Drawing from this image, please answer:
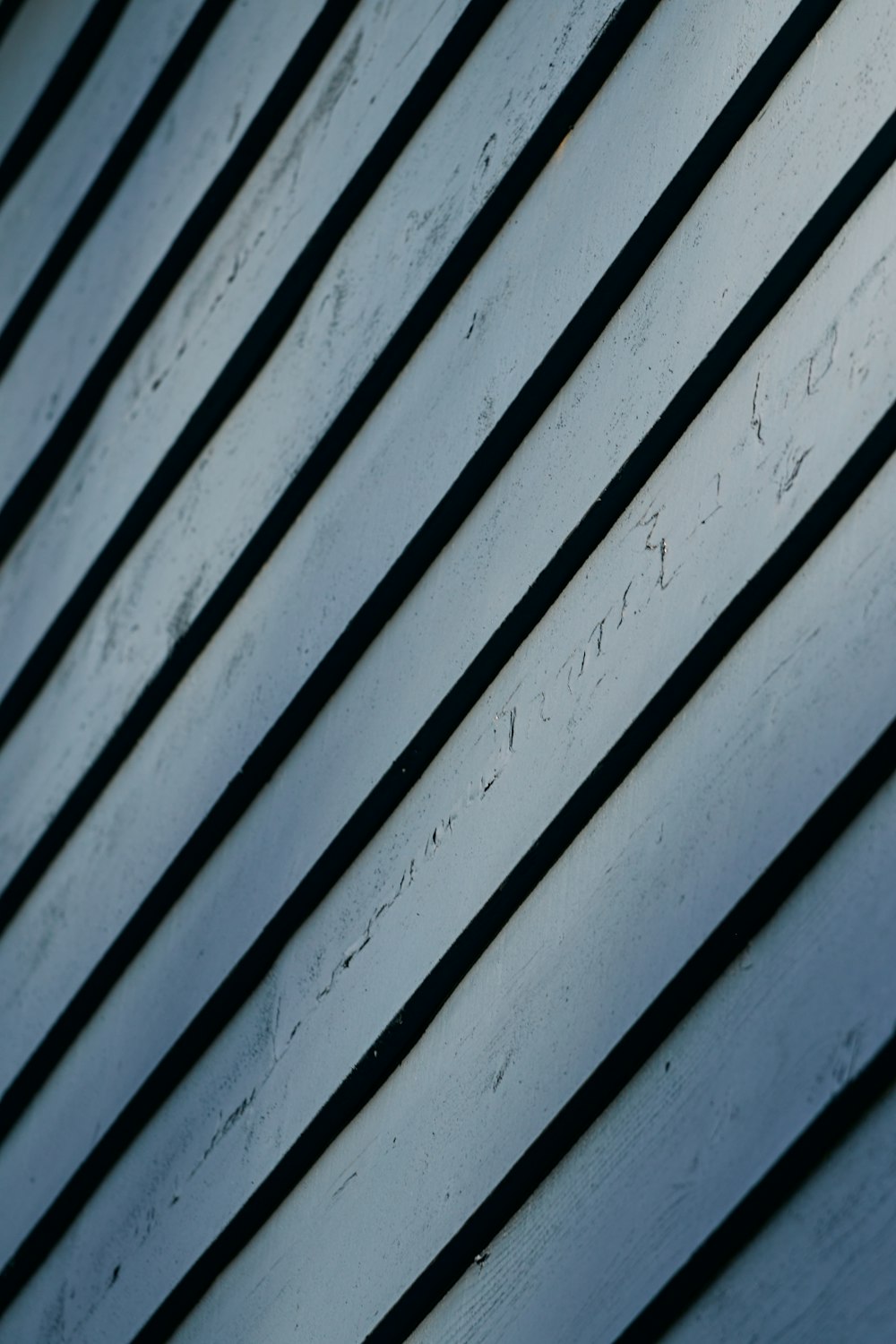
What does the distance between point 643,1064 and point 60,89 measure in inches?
67.2

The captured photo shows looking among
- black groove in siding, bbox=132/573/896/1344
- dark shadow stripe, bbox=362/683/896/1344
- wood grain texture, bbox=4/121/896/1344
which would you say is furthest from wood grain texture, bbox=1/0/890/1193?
dark shadow stripe, bbox=362/683/896/1344

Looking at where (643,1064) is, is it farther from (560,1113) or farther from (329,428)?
(329,428)

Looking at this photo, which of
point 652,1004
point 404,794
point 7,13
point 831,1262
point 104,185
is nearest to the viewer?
point 831,1262

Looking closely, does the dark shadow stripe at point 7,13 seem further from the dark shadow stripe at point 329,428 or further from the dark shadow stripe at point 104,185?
the dark shadow stripe at point 329,428

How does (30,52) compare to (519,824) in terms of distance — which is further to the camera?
(30,52)

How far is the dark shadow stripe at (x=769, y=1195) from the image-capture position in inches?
40.3

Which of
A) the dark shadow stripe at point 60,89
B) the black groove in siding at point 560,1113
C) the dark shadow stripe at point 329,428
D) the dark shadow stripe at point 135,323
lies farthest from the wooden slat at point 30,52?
the black groove in siding at point 560,1113

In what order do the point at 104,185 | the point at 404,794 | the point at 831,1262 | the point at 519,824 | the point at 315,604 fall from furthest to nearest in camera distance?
the point at 104,185 < the point at 315,604 < the point at 404,794 < the point at 519,824 < the point at 831,1262

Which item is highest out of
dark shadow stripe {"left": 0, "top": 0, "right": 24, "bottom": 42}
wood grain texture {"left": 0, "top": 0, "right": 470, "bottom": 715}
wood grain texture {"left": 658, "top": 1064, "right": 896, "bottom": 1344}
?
dark shadow stripe {"left": 0, "top": 0, "right": 24, "bottom": 42}

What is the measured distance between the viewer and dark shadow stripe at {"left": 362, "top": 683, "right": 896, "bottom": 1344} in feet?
3.51

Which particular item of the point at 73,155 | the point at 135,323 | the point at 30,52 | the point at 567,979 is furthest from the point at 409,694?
the point at 30,52

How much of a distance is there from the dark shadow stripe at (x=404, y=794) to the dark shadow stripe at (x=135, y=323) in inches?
17.6

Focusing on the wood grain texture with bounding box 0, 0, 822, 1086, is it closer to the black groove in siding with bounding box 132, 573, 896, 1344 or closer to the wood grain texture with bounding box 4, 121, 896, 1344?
the wood grain texture with bounding box 4, 121, 896, 1344

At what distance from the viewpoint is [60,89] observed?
7.60ft
